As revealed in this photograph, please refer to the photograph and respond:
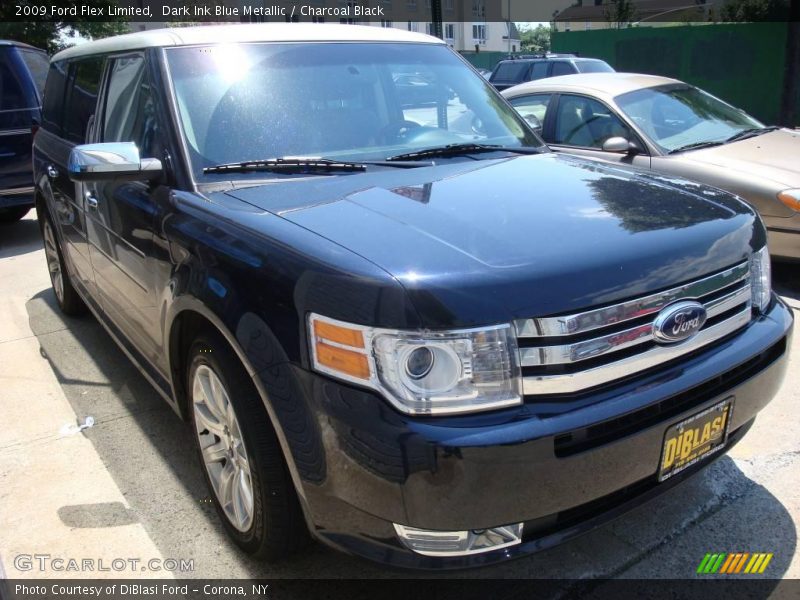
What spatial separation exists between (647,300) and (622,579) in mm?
1039

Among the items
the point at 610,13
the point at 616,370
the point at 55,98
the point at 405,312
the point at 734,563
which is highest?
the point at 610,13

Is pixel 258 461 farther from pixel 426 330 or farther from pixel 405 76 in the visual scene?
pixel 405 76

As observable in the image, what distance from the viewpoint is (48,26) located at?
80.9ft

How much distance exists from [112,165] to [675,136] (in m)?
4.63

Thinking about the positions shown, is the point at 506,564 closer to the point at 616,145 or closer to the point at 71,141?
the point at 71,141

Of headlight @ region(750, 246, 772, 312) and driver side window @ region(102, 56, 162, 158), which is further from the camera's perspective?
driver side window @ region(102, 56, 162, 158)

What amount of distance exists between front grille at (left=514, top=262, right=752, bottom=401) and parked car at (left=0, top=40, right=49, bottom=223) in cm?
721

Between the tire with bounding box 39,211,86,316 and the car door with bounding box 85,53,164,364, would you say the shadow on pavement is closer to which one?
the car door with bounding box 85,53,164,364

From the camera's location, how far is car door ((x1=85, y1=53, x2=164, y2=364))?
2957mm

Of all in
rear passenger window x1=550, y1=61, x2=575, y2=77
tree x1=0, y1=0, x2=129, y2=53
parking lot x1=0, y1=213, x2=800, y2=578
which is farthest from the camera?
tree x1=0, y1=0, x2=129, y2=53

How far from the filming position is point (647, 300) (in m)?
2.03

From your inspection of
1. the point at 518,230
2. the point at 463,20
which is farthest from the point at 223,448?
the point at 463,20

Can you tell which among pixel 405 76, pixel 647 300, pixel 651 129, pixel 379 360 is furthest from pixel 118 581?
pixel 651 129

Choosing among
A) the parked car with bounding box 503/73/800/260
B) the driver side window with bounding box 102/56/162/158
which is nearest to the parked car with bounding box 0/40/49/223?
the driver side window with bounding box 102/56/162/158
